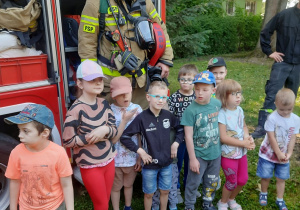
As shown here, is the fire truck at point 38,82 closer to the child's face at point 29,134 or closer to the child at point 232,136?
the child's face at point 29,134

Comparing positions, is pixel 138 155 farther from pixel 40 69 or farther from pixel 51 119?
pixel 40 69

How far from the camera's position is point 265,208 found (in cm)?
328

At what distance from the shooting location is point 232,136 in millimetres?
2906

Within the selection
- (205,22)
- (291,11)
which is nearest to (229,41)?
(205,22)

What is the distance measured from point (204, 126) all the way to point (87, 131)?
1.09m

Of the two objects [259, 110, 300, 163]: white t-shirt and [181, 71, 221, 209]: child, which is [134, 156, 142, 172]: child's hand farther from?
[259, 110, 300, 163]: white t-shirt

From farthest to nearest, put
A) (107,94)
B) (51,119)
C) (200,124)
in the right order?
(107,94)
(200,124)
(51,119)

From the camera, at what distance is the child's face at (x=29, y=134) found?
1999 millimetres

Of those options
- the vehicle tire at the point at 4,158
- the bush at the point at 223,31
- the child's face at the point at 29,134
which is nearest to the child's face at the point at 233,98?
the child's face at the point at 29,134

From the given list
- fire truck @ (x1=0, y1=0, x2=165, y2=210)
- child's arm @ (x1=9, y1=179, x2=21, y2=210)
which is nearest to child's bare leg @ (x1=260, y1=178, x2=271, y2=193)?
fire truck @ (x1=0, y1=0, x2=165, y2=210)

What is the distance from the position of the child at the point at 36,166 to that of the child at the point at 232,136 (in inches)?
60.4

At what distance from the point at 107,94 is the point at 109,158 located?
2.77ft

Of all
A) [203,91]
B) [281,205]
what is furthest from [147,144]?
[281,205]

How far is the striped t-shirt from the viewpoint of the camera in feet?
7.73
